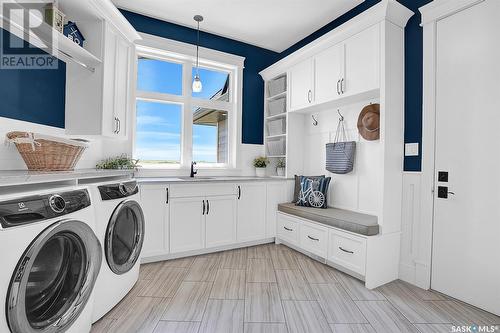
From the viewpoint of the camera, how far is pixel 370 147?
281 cm

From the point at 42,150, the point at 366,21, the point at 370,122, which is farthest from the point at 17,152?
the point at 366,21

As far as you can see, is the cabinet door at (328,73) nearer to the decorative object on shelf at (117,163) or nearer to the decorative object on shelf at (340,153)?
the decorative object on shelf at (340,153)

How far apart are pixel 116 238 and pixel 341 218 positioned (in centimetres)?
208

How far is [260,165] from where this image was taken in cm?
396

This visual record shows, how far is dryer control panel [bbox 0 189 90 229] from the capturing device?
98cm

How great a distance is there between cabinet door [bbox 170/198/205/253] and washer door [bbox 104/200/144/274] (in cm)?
64

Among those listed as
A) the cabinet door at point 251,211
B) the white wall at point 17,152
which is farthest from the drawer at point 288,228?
the white wall at point 17,152

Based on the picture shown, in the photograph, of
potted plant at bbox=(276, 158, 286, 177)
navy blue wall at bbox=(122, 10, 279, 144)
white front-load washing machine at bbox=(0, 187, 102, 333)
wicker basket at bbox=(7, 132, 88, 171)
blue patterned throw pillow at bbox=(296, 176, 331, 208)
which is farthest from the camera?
potted plant at bbox=(276, 158, 286, 177)

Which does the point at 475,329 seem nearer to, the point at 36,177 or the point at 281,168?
the point at 281,168

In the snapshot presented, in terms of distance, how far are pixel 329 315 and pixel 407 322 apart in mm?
535

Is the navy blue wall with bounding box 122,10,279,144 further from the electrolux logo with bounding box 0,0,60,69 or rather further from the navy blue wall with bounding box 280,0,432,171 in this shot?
the navy blue wall with bounding box 280,0,432,171

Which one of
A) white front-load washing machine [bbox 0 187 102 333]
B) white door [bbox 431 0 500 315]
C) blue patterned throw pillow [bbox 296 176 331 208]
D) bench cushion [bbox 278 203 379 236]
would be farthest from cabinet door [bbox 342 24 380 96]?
white front-load washing machine [bbox 0 187 102 333]

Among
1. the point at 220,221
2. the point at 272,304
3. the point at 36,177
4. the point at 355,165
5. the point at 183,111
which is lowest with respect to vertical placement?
the point at 272,304

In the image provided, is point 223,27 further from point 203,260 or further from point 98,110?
point 203,260
